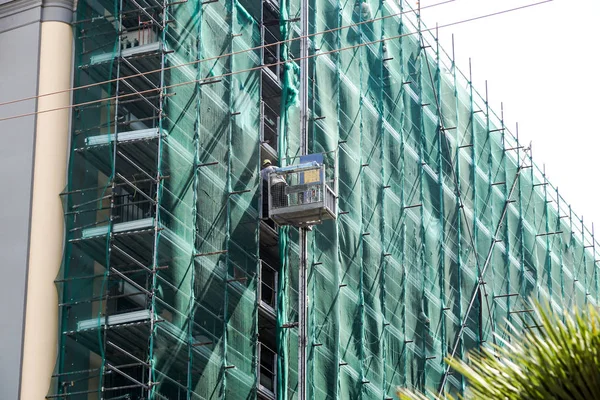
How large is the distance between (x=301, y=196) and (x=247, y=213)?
226 cm

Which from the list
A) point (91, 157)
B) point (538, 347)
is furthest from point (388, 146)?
point (538, 347)

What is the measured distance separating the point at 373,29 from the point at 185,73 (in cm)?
885

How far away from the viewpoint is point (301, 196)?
25.0 meters

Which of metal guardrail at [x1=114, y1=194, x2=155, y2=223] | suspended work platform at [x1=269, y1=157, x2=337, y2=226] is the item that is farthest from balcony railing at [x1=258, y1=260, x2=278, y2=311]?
metal guardrail at [x1=114, y1=194, x2=155, y2=223]

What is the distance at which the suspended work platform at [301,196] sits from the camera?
24828mm

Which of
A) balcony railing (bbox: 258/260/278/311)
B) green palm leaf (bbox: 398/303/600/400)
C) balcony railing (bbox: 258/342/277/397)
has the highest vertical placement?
balcony railing (bbox: 258/260/278/311)

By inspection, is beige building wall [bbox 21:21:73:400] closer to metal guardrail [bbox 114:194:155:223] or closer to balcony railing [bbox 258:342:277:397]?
metal guardrail [bbox 114:194:155:223]

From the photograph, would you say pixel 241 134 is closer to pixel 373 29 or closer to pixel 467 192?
pixel 373 29

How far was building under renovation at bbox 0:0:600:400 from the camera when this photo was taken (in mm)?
23641

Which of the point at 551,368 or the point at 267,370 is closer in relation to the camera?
the point at 551,368

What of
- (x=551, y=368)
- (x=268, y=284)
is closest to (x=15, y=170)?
(x=268, y=284)

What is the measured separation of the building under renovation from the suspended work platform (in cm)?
4

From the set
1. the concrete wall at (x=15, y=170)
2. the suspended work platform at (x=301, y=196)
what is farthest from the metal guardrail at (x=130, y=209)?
the suspended work platform at (x=301, y=196)

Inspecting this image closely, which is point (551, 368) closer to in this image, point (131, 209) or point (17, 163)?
point (17, 163)
